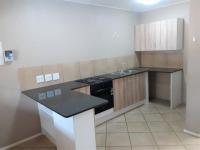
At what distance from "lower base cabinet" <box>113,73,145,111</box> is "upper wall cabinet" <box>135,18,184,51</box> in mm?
809

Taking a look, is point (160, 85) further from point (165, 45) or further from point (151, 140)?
point (151, 140)

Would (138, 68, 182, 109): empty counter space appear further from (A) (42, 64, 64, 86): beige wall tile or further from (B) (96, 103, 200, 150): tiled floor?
(A) (42, 64, 64, 86): beige wall tile

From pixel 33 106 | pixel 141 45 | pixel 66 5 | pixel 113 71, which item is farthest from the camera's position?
pixel 141 45

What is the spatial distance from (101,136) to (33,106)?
128 centimetres

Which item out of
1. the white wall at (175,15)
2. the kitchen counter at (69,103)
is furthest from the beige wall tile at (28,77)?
the white wall at (175,15)

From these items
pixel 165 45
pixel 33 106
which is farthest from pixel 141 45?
pixel 33 106

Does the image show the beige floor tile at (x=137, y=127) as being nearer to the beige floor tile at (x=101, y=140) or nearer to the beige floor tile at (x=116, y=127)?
the beige floor tile at (x=116, y=127)

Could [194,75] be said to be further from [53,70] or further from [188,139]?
[53,70]

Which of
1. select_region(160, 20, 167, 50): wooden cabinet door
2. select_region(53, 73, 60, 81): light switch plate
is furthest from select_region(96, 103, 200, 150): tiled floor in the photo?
select_region(160, 20, 167, 50): wooden cabinet door

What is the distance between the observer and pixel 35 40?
2.82 m

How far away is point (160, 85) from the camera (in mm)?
4555

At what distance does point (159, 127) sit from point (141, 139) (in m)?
0.55

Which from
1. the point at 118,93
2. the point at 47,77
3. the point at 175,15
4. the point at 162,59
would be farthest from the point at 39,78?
the point at 175,15

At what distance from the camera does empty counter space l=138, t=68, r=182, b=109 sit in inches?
150
